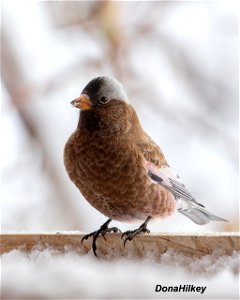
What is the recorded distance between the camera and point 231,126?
326 centimetres

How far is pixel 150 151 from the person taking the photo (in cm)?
200

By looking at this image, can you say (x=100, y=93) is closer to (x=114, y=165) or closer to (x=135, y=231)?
(x=114, y=165)

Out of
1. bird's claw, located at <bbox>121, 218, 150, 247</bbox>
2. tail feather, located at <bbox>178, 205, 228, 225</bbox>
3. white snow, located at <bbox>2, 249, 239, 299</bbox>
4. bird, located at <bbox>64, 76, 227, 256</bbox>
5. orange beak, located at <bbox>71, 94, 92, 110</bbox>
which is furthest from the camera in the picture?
tail feather, located at <bbox>178, 205, 228, 225</bbox>

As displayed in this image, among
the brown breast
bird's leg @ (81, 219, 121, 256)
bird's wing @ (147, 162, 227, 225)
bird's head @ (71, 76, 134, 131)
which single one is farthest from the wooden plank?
bird's head @ (71, 76, 134, 131)

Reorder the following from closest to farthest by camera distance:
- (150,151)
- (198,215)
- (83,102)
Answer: (83,102) < (150,151) < (198,215)

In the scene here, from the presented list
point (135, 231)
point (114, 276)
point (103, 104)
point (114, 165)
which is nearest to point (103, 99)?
point (103, 104)

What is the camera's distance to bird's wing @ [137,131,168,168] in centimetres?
198

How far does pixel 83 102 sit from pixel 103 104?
14 centimetres

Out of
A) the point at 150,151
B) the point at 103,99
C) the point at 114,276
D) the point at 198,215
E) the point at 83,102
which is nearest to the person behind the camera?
the point at 114,276

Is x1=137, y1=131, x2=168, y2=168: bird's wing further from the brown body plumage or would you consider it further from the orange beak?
the orange beak

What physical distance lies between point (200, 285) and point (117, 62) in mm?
1766

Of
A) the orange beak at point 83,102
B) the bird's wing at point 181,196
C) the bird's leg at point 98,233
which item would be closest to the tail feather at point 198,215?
the bird's wing at point 181,196

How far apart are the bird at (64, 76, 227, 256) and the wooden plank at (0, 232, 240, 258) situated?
→ 0.05 meters

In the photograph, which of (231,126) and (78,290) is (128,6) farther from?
(78,290)
